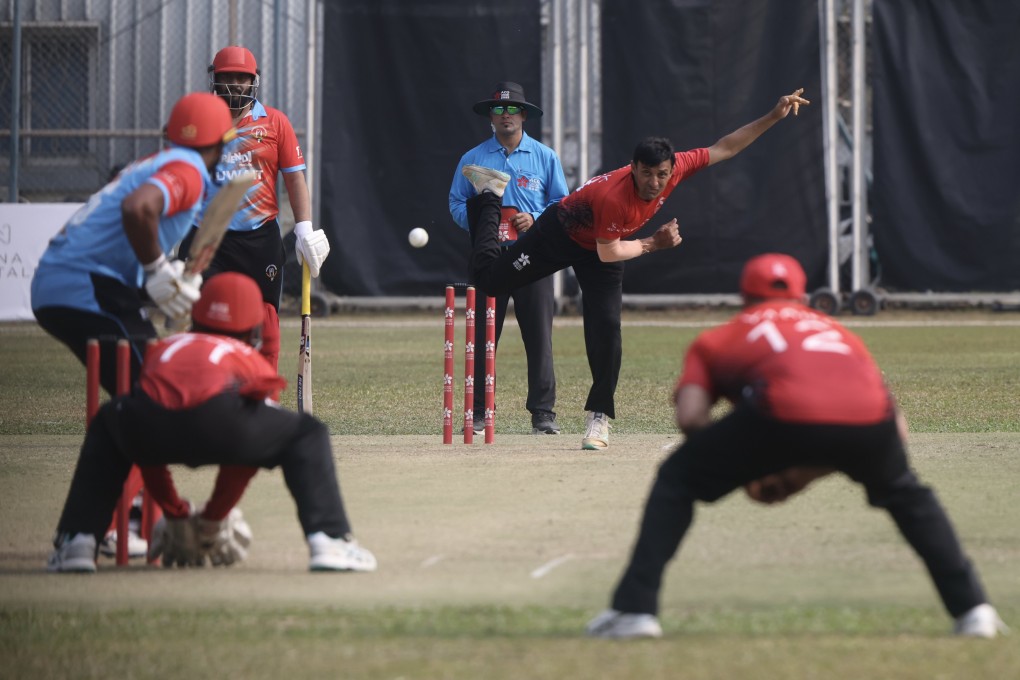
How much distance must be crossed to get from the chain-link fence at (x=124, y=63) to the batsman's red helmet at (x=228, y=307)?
17.6 m

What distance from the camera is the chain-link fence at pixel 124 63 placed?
22.7 m

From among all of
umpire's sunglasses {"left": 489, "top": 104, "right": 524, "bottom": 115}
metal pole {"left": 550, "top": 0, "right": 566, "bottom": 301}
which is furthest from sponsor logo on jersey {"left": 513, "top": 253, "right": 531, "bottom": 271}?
metal pole {"left": 550, "top": 0, "right": 566, "bottom": 301}

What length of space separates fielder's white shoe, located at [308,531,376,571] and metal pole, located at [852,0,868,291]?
58.4 ft

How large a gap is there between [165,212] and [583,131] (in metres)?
16.8

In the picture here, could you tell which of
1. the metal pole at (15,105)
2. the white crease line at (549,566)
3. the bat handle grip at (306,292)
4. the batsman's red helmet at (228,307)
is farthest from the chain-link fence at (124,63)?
the white crease line at (549,566)

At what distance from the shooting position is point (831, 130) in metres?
22.0

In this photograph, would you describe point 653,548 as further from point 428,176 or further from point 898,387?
point 428,176

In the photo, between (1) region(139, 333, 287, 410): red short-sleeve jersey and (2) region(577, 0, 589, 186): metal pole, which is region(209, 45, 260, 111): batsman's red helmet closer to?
(1) region(139, 333, 287, 410): red short-sleeve jersey

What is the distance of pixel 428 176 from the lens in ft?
73.5

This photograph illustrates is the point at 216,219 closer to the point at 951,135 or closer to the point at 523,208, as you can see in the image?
the point at 523,208

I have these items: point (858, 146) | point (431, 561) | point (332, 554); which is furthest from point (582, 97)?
point (332, 554)

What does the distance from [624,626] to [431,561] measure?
1.38 m

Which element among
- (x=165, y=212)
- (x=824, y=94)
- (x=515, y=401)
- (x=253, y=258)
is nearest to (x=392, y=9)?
(x=824, y=94)

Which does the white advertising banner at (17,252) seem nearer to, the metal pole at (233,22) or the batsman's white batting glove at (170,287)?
the metal pole at (233,22)
